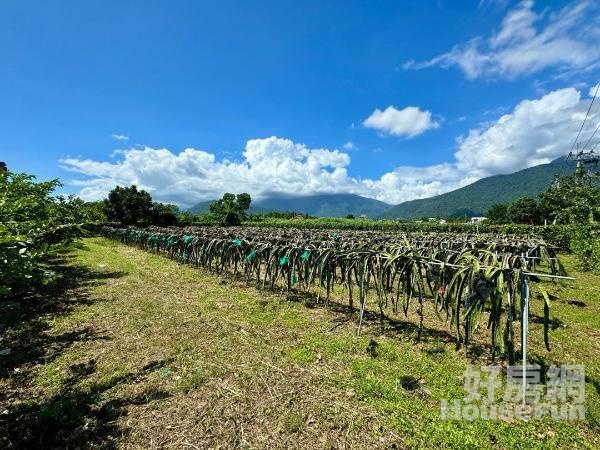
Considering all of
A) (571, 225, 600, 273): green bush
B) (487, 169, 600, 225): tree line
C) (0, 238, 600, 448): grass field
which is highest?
(487, 169, 600, 225): tree line

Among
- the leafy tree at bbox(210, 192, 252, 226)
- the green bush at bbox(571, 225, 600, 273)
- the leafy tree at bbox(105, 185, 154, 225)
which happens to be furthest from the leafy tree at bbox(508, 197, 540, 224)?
the leafy tree at bbox(105, 185, 154, 225)

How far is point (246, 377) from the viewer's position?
4465 mm

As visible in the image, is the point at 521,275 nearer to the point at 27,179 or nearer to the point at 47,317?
the point at 27,179

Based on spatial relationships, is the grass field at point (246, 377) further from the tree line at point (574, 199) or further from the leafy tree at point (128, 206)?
the leafy tree at point (128, 206)

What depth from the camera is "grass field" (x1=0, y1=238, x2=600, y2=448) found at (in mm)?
3338

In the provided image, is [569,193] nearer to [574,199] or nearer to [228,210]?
[574,199]

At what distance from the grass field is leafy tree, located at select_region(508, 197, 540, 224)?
83.7 meters

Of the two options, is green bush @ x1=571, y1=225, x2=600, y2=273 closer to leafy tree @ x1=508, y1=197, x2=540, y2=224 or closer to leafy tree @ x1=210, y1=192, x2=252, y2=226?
leafy tree @ x1=210, y1=192, x2=252, y2=226

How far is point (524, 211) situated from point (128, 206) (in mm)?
89185

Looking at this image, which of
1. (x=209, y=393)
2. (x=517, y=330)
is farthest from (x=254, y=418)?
(x=517, y=330)

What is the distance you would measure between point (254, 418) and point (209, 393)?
2.69 feet

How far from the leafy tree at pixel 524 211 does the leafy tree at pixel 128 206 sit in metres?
82.8

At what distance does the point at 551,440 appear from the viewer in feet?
10.7

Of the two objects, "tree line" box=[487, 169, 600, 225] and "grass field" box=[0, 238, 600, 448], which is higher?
"tree line" box=[487, 169, 600, 225]
